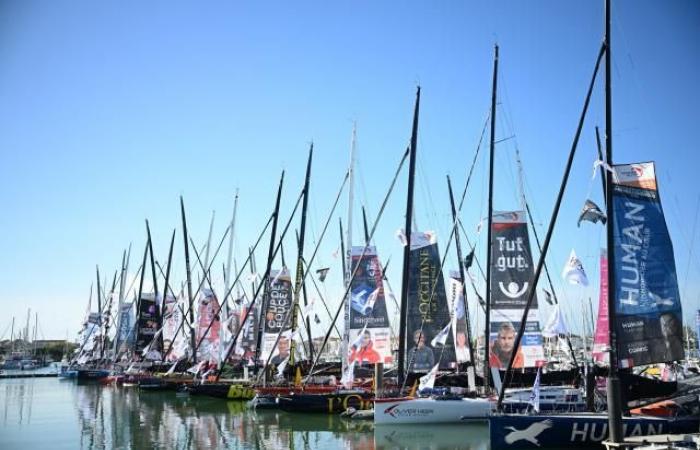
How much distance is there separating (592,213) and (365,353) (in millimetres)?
14811

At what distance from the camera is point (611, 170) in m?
17.2

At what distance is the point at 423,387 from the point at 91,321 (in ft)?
214

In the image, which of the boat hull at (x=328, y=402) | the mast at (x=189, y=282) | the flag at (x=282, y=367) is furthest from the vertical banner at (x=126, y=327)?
the boat hull at (x=328, y=402)

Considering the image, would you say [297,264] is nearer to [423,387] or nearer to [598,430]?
[423,387]

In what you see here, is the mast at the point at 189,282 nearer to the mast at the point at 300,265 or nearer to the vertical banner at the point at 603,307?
the mast at the point at 300,265

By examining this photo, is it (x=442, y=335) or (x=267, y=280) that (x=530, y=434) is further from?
(x=267, y=280)

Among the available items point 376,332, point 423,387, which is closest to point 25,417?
point 376,332

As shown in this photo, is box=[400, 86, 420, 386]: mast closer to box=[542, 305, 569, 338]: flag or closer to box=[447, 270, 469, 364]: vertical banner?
box=[447, 270, 469, 364]: vertical banner

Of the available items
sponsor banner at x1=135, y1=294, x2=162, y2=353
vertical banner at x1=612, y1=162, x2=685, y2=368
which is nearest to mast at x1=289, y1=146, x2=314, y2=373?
vertical banner at x1=612, y1=162, x2=685, y2=368

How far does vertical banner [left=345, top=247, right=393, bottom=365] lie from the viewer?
2994cm

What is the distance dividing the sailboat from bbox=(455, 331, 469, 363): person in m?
11.4

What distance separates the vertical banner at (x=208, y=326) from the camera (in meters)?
48.6

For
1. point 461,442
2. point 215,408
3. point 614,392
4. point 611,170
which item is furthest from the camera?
point 215,408

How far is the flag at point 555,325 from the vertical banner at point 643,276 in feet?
26.5
